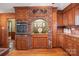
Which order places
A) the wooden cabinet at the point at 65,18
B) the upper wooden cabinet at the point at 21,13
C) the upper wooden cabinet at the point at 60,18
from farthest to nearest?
the upper wooden cabinet at the point at 60,18
the wooden cabinet at the point at 65,18
the upper wooden cabinet at the point at 21,13

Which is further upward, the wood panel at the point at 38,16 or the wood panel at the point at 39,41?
the wood panel at the point at 38,16

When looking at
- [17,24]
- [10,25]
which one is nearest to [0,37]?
[10,25]

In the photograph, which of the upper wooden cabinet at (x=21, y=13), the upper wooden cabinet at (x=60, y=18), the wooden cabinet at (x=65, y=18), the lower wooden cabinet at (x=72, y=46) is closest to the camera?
the lower wooden cabinet at (x=72, y=46)

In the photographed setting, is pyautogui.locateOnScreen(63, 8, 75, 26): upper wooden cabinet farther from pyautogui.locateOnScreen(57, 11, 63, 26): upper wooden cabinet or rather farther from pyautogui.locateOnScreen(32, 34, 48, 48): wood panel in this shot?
→ pyautogui.locateOnScreen(32, 34, 48, 48): wood panel

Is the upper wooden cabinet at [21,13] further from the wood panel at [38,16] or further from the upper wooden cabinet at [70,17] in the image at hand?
the upper wooden cabinet at [70,17]

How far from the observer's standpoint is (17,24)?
713 centimetres

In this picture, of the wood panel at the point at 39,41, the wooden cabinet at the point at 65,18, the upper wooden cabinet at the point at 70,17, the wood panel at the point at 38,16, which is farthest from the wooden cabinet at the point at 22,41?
the wooden cabinet at the point at 65,18

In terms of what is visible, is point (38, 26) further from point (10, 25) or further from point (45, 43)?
point (10, 25)

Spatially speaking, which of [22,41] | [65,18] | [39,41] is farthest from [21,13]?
[65,18]

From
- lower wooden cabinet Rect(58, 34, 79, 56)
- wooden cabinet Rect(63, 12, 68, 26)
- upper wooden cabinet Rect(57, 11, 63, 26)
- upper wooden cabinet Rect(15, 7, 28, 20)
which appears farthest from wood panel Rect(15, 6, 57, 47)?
lower wooden cabinet Rect(58, 34, 79, 56)

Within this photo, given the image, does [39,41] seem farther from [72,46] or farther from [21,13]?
[72,46]

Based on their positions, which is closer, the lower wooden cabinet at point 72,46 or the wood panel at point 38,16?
the lower wooden cabinet at point 72,46

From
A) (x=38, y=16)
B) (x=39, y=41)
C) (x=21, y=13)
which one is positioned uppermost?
(x=21, y=13)

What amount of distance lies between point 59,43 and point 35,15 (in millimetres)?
1790
